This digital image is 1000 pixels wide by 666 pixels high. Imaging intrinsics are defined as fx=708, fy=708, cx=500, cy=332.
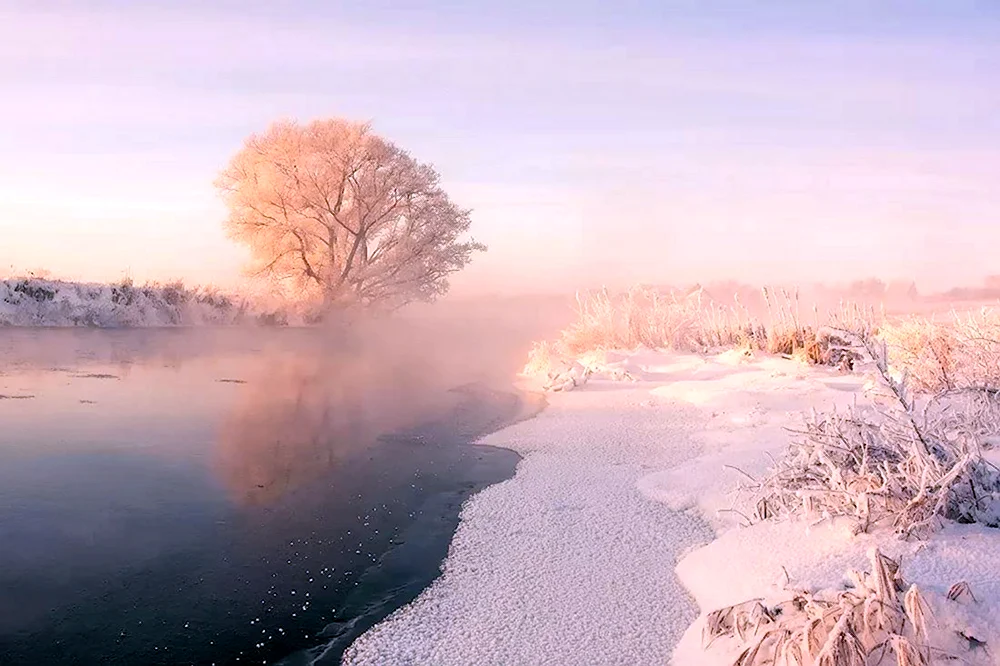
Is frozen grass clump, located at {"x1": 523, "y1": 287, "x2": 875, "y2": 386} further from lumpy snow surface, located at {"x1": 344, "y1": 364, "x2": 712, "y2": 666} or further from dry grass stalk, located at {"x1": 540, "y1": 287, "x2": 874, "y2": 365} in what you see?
lumpy snow surface, located at {"x1": 344, "y1": 364, "x2": 712, "y2": 666}

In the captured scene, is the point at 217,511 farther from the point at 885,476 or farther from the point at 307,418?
the point at 885,476

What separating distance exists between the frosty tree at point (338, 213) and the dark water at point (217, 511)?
11498mm

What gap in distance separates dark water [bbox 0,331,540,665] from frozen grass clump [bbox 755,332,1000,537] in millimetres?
1552

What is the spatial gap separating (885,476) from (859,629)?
2.87 ft

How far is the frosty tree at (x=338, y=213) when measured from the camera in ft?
62.2

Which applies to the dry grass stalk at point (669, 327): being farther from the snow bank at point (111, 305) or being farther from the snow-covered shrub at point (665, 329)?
the snow bank at point (111, 305)

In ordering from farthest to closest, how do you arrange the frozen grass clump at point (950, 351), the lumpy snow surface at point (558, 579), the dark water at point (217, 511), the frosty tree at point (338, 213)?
the frosty tree at point (338, 213), the frozen grass clump at point (950, 351), the dark water at point (217, 511), the lumpy snow surface at point (558, 579)

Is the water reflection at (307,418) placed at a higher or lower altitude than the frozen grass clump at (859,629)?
lower

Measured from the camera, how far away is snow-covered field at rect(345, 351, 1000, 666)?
2131mm

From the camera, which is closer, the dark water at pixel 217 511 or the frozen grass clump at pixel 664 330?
the dark water at pixel 217 511

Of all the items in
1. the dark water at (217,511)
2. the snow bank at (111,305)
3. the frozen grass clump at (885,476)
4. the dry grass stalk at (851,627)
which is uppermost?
the snow bank at (111,305)

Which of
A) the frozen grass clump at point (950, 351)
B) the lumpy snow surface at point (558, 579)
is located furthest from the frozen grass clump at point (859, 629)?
the frozen grass clump at point (950, 351)

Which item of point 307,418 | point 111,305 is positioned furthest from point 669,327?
point 111,305

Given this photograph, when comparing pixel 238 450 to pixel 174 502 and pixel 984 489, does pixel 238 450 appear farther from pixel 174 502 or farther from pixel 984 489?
pixel 984 489
